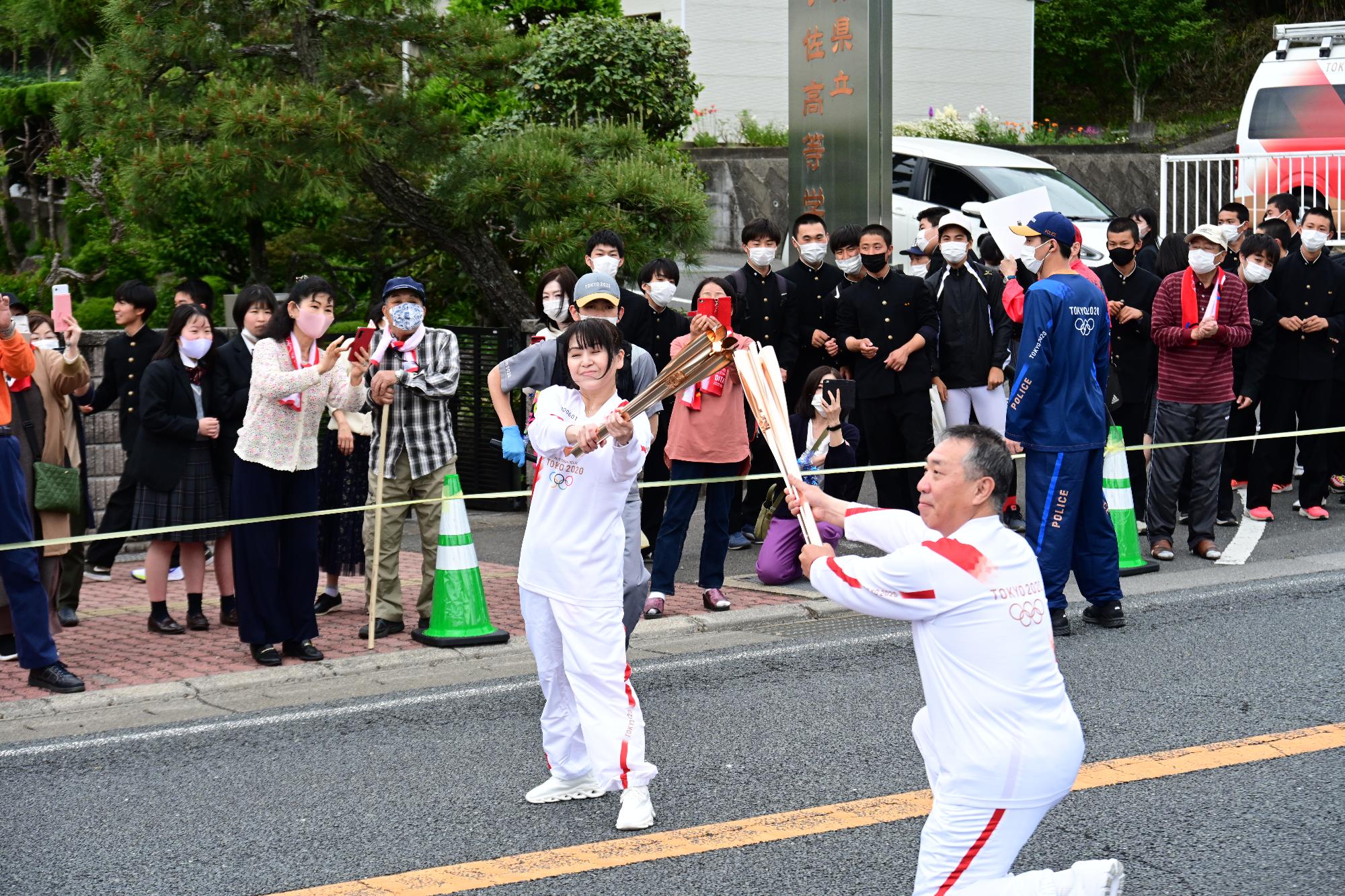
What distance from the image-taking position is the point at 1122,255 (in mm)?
10336

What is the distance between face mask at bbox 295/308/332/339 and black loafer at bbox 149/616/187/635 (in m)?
1.98

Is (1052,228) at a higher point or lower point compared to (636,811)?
higher

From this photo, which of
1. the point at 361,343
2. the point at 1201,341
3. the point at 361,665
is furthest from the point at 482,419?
the point at 1201,341

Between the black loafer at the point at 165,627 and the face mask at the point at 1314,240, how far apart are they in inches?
320

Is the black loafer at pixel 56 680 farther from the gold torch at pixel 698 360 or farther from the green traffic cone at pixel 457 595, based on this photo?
the gold torch at pixel 698 360

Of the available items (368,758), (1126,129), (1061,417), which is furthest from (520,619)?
(1126,129)

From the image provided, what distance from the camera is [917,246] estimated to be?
1176cm

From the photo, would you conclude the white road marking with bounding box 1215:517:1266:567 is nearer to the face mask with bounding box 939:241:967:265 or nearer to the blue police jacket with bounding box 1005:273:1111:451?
the blue police jacket with bounding box 1005:273:1111:451

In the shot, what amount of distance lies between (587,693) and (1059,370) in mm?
3578

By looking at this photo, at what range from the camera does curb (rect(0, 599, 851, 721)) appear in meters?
6.88

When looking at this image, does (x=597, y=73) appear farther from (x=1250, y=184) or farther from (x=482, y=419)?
(x=1250, y=184)

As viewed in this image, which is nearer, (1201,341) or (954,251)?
(1201,341)

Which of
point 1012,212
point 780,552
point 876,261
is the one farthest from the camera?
point 876,261

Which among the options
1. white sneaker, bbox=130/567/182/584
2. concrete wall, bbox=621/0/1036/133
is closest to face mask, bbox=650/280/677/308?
white sneaker, bbox=130/567/182/584
